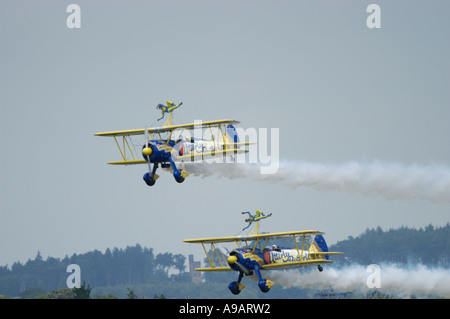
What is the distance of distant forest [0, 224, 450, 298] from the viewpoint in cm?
15762

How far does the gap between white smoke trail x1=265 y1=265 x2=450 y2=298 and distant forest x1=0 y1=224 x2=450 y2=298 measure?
76.5 m

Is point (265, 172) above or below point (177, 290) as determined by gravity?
above

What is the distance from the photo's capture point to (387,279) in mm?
68188

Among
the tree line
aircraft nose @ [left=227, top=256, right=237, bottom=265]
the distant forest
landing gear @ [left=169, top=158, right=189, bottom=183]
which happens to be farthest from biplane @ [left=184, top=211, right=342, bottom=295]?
the tree line

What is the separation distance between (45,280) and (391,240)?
62.3 m

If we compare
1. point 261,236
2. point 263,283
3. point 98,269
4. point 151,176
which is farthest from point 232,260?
point 98,269

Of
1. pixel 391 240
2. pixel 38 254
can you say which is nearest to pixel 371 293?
pixel 391 240

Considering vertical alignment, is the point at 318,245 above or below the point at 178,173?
below

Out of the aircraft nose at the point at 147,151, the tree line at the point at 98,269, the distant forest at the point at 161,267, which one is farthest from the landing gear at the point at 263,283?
the tree line at the point at 98,269

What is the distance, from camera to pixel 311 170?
72.5 metres

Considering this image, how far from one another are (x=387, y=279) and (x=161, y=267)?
129010 millimetres

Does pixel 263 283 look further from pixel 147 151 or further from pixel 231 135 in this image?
pixel 147 151
